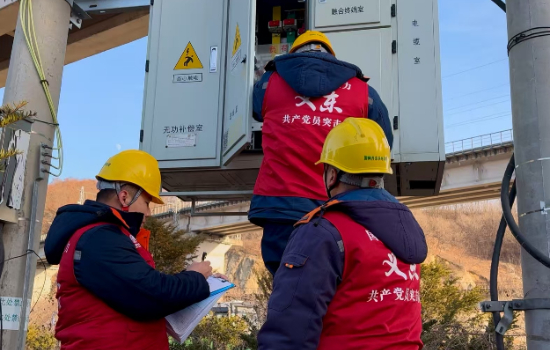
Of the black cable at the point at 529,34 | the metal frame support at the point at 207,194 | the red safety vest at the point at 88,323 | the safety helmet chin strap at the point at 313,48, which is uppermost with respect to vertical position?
the safety helmet chin strap at the point at 313,48

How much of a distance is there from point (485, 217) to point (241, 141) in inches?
2554

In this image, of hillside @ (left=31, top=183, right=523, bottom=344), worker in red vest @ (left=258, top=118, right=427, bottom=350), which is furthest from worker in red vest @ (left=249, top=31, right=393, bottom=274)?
hillside @ (left=31, top=183, right=523, bottom=344)

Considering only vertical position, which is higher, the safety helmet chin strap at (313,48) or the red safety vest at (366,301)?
the safety helmet chin strap at (313,48)

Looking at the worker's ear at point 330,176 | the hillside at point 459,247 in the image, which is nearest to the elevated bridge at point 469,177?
the hillside at point 459,247

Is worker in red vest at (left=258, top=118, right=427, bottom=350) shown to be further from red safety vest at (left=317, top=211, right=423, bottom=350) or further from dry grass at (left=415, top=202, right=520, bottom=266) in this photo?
dry grass at (left=415, top=202, right=520, bottom=266)

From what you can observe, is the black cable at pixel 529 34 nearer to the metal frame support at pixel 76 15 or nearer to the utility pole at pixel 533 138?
the utility pole at pixel 533 138

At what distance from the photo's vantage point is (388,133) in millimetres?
3412

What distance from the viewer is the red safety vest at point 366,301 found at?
187 centimetres

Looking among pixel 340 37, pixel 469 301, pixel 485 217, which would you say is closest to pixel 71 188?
pixel 485 217

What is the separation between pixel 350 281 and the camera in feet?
6.28

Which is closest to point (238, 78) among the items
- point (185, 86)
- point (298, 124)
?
point (185, 86)

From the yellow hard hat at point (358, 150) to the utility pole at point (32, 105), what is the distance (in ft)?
13.6

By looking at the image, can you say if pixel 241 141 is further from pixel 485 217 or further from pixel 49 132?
pixel 485 217

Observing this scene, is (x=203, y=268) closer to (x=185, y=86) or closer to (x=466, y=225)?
(x=185, y=86)
